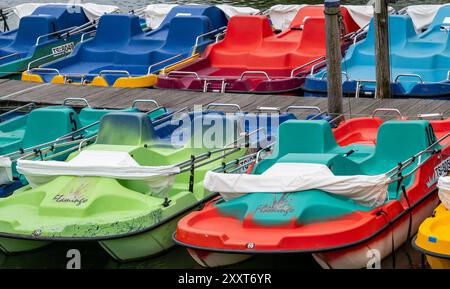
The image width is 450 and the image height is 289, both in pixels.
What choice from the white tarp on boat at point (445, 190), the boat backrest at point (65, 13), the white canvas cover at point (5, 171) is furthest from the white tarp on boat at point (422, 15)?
the white tarp on boat at point (445, 190)

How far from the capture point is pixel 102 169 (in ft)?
45.2

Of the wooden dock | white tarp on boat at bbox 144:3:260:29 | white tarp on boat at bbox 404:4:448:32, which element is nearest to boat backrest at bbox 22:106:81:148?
the wooden dock

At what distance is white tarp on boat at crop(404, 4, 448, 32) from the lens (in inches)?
909

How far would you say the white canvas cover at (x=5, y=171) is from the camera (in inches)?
597

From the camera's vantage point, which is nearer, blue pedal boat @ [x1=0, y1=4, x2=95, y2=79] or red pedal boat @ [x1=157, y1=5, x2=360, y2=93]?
red pedal boat @ [x1=157, y1=5, x2=360, y2=93]

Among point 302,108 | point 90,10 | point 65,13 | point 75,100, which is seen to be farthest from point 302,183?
point 90,10

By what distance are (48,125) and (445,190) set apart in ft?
19.3

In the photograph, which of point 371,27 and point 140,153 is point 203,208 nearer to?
point 140,153

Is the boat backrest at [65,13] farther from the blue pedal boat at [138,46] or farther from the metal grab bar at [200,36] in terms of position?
the metal grab bar at [200,36]

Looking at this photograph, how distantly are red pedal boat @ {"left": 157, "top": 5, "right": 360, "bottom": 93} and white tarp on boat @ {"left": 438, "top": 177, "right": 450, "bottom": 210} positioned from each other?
764 cm

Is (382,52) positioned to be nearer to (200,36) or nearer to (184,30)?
(200,36)

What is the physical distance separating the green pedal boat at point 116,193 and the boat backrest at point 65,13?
10511 mm

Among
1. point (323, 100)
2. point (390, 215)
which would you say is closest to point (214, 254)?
point (390, 215)

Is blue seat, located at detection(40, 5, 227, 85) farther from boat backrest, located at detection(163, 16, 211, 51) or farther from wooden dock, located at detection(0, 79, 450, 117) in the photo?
wooden dock, located at detection(0, 79, 450, 117)
